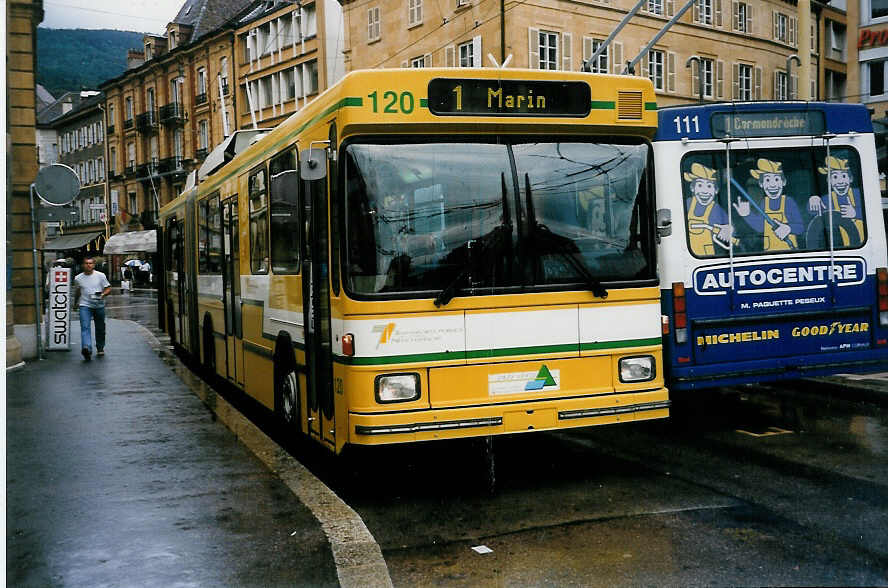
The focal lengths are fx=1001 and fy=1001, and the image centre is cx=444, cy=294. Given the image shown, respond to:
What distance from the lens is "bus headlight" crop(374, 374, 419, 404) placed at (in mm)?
6441

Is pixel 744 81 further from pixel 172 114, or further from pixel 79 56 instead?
pixel 79 56

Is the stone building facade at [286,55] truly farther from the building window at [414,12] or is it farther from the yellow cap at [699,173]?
the yellow cap at [699,173]

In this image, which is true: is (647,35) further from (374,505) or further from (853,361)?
(374,505)

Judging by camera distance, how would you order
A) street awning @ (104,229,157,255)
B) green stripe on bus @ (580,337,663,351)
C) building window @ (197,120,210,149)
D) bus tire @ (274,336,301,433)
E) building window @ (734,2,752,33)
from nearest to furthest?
green stripe on bus @ (580,337,663,351) → bus tire @ (274,336,301,433) → building window @ (734,2,752,33) → street awning @ (104,229,157,255) → building window @ (197,120,210,149)

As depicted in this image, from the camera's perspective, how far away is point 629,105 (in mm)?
7125

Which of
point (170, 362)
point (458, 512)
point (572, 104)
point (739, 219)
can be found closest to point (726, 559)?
point (458, 512)

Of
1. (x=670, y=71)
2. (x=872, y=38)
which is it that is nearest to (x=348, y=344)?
(x=670, y=71)

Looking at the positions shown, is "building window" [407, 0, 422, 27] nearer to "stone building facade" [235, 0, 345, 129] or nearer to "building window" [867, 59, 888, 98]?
"stone building facade" [235, 0, 345, 129]

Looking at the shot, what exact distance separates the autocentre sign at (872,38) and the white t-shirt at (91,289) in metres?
37.1

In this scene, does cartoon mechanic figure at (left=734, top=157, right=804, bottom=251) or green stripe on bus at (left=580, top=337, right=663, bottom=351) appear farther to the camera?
cartoon mechanic figure at (left=734, top=157, right=804, bottom=251)

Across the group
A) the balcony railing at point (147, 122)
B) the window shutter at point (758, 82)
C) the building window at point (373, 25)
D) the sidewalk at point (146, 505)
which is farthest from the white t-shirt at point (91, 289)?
the balcony railing at point (147, 122)

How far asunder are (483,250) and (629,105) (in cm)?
158

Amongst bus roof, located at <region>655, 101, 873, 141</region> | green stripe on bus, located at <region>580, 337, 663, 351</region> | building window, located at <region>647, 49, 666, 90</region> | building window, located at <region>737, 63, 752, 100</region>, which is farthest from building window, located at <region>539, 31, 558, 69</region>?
green stripe on bus, located at <region>580, 337, 663, 351</region>

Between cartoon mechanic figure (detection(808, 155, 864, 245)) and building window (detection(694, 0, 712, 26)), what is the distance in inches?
1483
